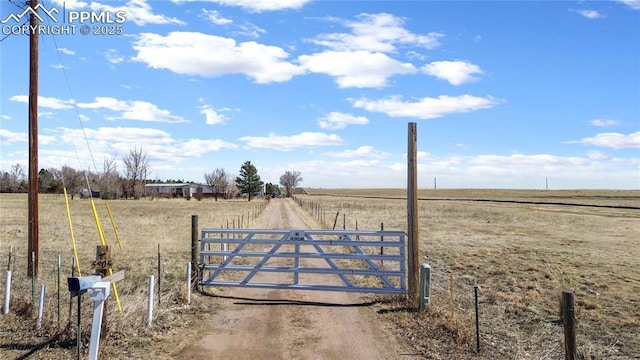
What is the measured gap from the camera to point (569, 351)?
613cm

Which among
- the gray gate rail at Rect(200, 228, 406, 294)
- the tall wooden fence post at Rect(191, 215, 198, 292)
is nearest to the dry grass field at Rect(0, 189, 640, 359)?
the tall wooden fence post at Rect(191, 215, 198, 292)

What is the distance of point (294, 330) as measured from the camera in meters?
8.56

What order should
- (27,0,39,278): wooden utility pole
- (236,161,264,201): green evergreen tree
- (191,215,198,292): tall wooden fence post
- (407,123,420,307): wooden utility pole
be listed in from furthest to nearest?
(236,161,264,201): green evergreen tree, (27,0,39,278): wooden utility pole, (191,215,198,292): tall wooden fence post, (407,123,420,307): wooden utility pole

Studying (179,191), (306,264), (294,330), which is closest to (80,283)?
(294,330)

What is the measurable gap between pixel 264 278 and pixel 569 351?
8910 millimetres

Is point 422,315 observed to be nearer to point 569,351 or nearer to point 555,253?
point 569,351

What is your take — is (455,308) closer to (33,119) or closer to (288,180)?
(33,119)

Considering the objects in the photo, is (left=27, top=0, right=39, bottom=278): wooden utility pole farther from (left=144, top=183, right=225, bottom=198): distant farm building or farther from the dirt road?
(left=144, top=183, right=225, bottom=198): distant farm building

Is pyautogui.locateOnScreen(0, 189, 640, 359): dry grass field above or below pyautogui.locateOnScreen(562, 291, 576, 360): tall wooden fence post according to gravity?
below

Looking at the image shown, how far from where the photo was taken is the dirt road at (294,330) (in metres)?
7.38

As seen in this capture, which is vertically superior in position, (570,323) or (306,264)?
(570,323)

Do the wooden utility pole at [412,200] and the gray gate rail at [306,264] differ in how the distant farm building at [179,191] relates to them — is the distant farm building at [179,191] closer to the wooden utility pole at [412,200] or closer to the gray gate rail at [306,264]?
the gray gate rail at [306,264]

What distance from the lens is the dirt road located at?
24.2 ft

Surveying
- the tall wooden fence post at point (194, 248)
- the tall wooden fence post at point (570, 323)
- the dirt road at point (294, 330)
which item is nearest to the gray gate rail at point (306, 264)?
the tall wooden fence post at point (194, 248)
